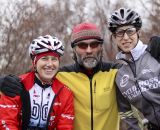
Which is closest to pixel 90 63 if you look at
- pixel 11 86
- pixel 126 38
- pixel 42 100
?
pixel 126 38

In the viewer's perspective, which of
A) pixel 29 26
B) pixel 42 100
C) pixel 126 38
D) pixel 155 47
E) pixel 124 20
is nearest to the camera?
pixel 155 47

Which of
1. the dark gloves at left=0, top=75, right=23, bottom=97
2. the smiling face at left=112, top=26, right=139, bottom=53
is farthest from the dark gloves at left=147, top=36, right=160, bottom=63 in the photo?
the dark gloves at left=0, top=75, right=23, bottom=97

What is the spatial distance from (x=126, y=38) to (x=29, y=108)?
1412 mm

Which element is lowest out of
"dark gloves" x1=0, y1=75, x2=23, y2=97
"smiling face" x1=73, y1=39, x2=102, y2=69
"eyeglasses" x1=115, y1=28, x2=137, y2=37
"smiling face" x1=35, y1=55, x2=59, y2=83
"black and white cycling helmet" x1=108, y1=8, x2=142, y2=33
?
"dark gloves" x1=0, y1=75, x2=23, y2=97

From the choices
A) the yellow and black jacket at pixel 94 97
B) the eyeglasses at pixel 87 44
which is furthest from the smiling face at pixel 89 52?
the yellow and black jacket at pixel 94 97

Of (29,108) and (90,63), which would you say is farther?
(90,63)

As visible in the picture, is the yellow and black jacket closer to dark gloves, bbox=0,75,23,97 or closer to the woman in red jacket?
the woman in red jacket

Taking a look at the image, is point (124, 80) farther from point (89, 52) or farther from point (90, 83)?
point (89, 52)

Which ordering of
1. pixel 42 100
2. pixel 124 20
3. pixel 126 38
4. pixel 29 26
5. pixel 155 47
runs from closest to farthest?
pixel 155 47 → pixel 42 100 → pixel 126 38 → pixel 124 20 → pixel 29 26

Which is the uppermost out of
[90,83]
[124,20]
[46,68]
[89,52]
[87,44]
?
[124,20]

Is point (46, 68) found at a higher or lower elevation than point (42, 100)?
higher

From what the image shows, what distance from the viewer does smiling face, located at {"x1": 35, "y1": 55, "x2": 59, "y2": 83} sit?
193 inches

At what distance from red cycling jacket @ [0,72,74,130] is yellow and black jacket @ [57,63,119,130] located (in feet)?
0.60

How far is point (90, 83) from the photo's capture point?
5.18 m
